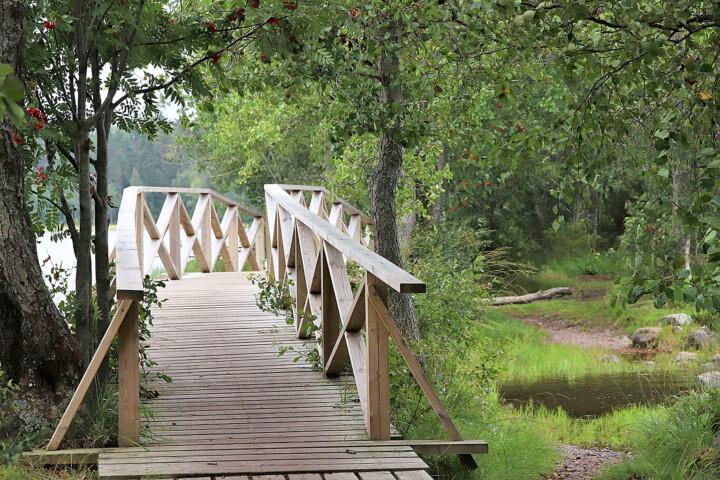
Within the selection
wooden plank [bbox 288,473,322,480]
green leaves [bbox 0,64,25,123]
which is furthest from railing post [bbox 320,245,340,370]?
green leaves [bbox 0,64,25,123]

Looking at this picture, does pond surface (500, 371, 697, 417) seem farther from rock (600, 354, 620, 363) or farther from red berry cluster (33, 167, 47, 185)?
red berry cluster (33, 167, 47, 185)

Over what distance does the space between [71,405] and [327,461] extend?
3.79 feet

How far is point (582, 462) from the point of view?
6.72 metres

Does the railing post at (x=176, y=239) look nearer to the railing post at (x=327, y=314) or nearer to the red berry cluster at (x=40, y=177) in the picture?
the railing post at (x=327, y=314)

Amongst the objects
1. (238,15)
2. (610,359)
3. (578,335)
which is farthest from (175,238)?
(578,335)

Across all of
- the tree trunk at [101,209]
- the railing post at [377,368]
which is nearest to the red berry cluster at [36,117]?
the tree trunk at [101,209]

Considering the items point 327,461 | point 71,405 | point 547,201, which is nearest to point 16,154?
point 71,405

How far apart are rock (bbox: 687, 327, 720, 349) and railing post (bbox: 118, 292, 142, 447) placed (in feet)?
33.7

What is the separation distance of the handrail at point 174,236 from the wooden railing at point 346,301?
3.44 ft

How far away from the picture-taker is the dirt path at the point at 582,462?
6143 mm

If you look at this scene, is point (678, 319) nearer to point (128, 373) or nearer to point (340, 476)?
point (340, 476)

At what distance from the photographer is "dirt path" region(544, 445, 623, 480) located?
6.14 metres

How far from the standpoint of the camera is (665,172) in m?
3.41

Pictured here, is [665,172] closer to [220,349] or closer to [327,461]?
[327,461]
